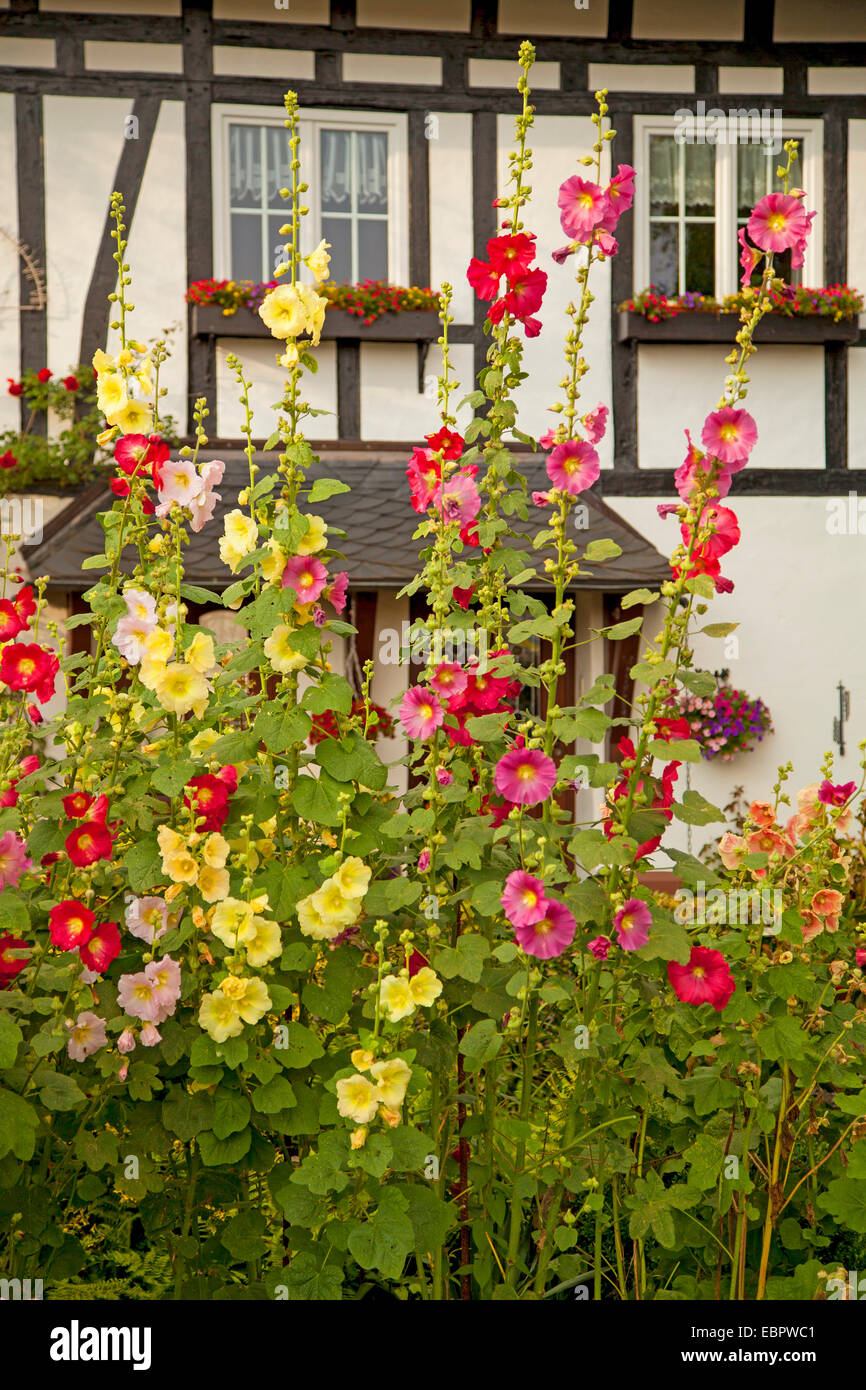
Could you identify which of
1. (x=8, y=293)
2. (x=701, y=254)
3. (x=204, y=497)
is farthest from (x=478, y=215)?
(x=204, y=497)

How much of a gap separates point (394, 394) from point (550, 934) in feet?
19.2

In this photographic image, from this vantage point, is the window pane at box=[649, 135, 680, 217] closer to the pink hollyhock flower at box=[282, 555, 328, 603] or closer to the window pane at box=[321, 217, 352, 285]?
the window pane at box=[321, 217, 352, 285]

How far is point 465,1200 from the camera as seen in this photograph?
6.59ft

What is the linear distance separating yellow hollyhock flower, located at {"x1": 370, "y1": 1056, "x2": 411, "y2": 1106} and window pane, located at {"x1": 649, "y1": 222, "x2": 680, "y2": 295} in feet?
21.7

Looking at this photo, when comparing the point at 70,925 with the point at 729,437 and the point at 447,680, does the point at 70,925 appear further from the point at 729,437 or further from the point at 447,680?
the point at 729,437

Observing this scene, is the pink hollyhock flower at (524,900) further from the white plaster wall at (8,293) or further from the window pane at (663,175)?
the window pane at (663,175)

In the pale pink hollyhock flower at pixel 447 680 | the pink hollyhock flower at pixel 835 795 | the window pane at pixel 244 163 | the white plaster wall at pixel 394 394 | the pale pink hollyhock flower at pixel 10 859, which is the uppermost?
the window pane at pixel 244 163

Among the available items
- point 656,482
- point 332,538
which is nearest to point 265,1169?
point 332,538

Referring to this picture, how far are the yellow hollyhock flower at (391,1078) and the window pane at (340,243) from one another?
628 cm

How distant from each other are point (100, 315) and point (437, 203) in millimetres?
1992

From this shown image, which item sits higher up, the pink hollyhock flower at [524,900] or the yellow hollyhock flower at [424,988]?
the pink hollyhock flower at [524,900]

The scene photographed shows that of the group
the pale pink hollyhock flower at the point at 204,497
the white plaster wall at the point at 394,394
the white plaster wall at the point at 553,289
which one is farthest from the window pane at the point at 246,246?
the pale pink hollyhock flower at the point at 204,497

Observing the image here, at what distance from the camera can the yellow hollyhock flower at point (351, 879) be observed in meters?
1.66
